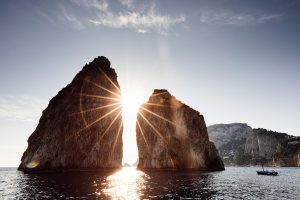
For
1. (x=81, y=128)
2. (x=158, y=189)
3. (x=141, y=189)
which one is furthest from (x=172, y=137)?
(x=158, y=189)

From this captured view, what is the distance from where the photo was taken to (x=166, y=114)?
10875 cm

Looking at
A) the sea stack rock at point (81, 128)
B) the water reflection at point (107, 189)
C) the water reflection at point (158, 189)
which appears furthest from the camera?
the sea stack rock at point (81, 128)

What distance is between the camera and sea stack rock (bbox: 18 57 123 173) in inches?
3342

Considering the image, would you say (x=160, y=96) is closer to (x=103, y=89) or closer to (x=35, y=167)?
(x=103, y=89)

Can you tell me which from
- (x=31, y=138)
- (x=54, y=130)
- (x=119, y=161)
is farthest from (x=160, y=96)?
(x=31, y=138)

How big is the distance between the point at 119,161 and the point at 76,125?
119 ft

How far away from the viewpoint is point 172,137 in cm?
10256

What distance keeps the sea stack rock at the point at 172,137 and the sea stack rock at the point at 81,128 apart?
14.4 metres

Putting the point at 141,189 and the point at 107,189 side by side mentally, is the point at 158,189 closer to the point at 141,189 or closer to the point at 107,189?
the point at 141,189

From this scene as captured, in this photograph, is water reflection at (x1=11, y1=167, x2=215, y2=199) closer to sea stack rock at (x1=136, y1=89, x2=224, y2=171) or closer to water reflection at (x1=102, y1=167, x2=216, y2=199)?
water reflection at (x1=102, y1=167, x2=216, y2=199)

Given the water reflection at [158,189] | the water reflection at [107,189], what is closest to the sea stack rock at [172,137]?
the water reflection at [158,189]

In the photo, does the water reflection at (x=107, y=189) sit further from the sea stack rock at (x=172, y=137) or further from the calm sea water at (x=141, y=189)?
the sea stack rock at (x=172, y=137)

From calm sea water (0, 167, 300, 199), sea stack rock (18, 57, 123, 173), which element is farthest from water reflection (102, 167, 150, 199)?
sea stack rock (18, 57, 123, 173)

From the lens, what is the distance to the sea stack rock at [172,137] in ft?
332
